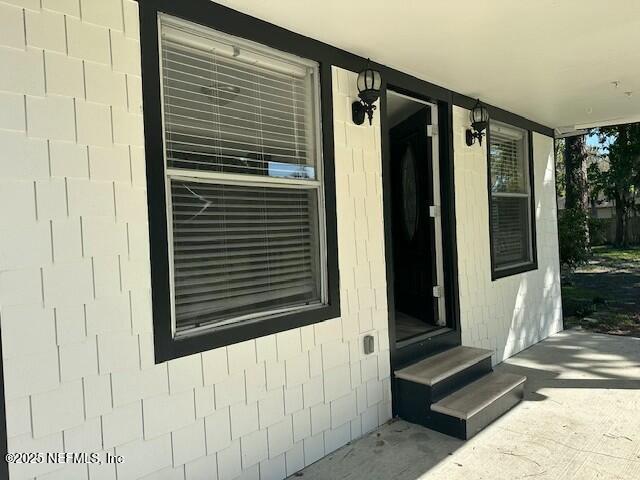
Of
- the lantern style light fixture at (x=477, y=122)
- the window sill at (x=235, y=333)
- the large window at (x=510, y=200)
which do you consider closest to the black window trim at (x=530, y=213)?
the large window at (x=510, y=200)

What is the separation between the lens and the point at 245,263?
8.47 feet

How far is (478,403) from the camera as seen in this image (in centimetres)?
305

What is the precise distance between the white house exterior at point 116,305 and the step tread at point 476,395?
0.58 metres

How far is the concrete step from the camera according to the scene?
115 inches

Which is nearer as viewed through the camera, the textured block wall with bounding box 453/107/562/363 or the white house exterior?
the white house exterior

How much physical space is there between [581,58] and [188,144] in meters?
2.86

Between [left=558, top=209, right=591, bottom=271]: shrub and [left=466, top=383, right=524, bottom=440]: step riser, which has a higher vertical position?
[left=558, top=209, right=591, bottom=271]: shrub

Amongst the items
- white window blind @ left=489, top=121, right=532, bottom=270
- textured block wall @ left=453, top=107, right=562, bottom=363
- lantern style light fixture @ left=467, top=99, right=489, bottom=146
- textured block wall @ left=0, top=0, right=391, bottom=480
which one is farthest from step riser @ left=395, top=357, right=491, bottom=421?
lantern style light fixture @ left=467, top=99, right=489, bottom=146

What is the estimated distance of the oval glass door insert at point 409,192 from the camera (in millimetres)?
4332

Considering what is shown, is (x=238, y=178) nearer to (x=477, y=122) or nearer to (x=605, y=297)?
(x=477, y=122)

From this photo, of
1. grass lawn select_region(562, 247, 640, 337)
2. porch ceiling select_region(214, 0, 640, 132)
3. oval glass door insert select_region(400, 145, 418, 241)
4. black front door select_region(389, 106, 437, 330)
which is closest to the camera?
porch ceiling select_region(214, 0, 640, 132)

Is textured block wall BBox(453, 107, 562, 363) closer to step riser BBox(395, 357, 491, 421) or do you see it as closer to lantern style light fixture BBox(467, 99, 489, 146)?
lantern style light fixture BBox(467, 99, 489, 146)

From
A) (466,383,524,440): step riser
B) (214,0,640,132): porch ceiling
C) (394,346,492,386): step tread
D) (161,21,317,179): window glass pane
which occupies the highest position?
(214,0,640,132): porch ceiling

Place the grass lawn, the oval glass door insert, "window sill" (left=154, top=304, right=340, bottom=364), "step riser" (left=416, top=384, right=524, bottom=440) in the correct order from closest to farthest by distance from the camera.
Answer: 1. "window sill" (left=154, top=304, right=340, bottom=364)
2. "step riser" (left=416, top=384, right=524, bottom=440)
3. the oval glass door insert
4. the grass lawn
